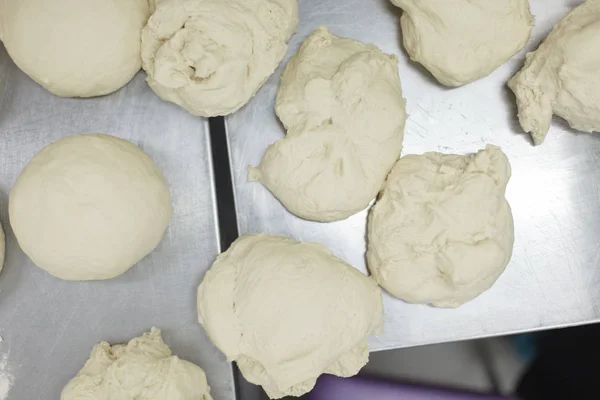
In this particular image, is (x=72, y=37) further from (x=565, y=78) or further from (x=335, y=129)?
(x=565, y=78)

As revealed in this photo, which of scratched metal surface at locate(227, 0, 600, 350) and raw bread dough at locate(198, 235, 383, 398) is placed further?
scratched metal surface at locate(227, 0, 600, 350)

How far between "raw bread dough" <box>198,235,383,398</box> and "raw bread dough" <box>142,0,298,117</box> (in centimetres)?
33

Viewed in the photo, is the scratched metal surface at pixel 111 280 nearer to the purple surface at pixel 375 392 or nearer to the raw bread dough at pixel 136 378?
the raw bread dough at pixel 136 378

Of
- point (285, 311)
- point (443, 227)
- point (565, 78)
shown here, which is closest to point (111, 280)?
point (285, 311)

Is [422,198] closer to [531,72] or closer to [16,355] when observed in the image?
[531,72]

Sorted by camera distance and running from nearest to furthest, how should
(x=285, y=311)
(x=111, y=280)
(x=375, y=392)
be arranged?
(x=285, y=311), (x=111, y=280), (x=375, y=392)

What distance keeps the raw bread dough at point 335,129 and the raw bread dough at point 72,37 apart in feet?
1.11

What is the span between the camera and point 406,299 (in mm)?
1197

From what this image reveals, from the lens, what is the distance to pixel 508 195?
1.29m

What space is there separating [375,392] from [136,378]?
886mm

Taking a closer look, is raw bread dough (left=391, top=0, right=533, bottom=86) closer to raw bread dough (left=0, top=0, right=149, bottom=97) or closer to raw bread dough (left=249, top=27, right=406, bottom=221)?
raw bread dough (left=249, top=27, right=406, bottom=221)

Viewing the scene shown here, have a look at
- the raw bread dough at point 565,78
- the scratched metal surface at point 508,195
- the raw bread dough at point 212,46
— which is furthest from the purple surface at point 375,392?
the raw bread dough at point 212,46

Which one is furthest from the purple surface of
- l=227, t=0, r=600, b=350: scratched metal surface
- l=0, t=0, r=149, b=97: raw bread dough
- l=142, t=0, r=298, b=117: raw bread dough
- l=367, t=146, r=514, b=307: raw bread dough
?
l=0, t=0, r=149, b=97: raw bread dough

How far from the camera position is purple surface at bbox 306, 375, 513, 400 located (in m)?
1.70
